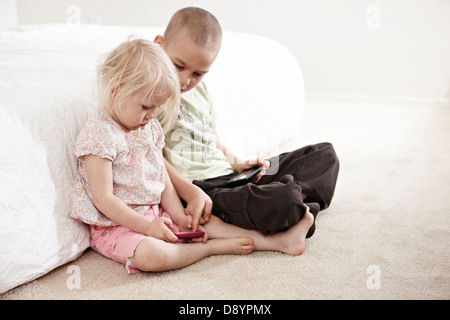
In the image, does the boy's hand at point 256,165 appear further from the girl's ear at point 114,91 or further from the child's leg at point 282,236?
the girl's ear at point 114,91

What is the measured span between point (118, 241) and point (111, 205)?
84 millimetres

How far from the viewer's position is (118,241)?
37.5 inches

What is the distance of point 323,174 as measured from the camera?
46.6 inches

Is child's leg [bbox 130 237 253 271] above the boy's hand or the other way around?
the other way around

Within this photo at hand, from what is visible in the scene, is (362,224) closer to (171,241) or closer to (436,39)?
(171,241)

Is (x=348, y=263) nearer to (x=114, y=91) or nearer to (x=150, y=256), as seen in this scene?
(x=150, y=256)

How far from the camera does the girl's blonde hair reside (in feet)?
2.97

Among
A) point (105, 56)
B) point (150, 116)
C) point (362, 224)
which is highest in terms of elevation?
point (105, 56)

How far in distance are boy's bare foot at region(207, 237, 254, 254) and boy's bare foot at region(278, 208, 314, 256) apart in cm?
8

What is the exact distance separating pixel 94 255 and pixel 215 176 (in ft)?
1.16

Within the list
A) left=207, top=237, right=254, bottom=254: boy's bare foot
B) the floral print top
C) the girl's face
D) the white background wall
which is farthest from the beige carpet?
the white background wall

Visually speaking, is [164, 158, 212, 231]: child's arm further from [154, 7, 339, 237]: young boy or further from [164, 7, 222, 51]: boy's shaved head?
[164, 7, 222, 51]: boy's shaved head
